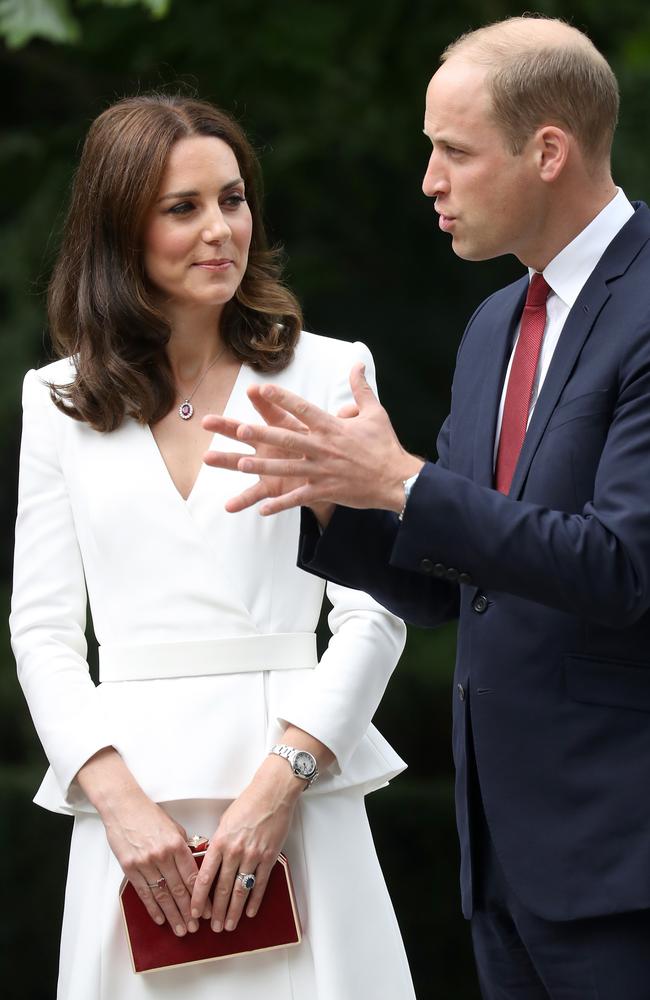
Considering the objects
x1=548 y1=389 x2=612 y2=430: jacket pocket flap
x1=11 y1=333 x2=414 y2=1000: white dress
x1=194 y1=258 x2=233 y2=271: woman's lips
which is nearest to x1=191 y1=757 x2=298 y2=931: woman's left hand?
x1=11 y1=333 x2=414 y2=1000: white dress

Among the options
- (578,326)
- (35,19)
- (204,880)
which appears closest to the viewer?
(578,326)

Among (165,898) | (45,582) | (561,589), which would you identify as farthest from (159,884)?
(561,589)

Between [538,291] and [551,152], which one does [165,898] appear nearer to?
Answer: [538,291]

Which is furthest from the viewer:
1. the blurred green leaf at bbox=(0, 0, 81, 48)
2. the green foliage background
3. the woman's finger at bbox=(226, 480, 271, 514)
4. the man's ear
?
the green foliage background

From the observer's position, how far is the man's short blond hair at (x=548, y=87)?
2.73 metres

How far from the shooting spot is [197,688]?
3160 mm

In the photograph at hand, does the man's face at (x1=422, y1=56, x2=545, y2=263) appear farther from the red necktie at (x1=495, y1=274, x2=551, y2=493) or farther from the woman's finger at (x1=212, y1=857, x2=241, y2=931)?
the woman's finger at (x1=212, y1=857, x2=241, y2=931)

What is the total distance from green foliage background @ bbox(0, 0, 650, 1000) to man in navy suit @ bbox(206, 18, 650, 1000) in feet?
11.2

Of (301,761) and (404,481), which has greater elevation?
(404,481)

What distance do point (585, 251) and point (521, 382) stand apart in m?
0.25

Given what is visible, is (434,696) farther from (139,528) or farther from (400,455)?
(400,455)

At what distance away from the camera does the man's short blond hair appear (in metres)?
2.73

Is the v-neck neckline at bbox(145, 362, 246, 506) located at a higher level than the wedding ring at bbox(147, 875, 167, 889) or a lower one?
higher

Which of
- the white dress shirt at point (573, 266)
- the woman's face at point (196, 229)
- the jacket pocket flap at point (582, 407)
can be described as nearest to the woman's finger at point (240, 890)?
the white dress shirt at point (573, 266)
